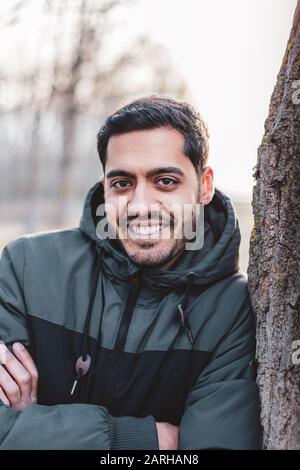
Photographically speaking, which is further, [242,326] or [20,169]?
[20,169]

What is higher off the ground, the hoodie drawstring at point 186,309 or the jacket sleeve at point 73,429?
the hoodie drawstring at point 186,309

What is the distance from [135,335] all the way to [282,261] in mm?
758

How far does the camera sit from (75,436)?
7.25 feet

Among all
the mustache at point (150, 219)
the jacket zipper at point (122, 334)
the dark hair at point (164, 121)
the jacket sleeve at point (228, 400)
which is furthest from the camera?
the dark hair at point (164, 121)

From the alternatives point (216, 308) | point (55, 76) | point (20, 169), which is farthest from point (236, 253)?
point (20, 169)

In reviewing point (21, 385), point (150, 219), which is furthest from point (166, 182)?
point (21, 385)

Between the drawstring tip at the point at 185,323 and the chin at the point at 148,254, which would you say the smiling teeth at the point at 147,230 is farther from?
the drawstring tip at the point at 185,323

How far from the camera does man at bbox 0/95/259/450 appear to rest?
229 cm

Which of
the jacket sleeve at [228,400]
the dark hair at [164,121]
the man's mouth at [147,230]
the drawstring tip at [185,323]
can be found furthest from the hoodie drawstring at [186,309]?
the dark hair at [164,121]

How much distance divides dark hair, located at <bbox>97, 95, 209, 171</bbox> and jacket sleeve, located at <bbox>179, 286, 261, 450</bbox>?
867mm

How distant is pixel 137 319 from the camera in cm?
253

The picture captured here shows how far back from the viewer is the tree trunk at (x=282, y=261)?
2123 millimetres
